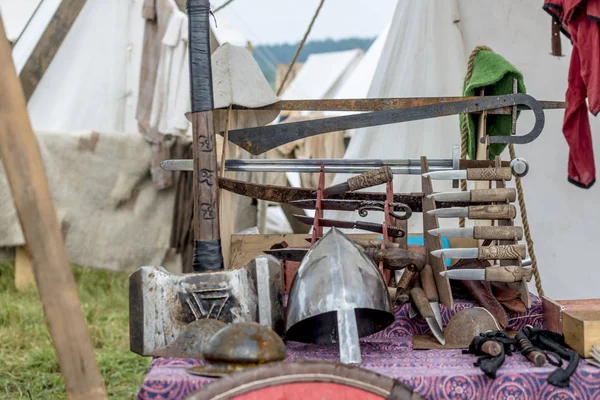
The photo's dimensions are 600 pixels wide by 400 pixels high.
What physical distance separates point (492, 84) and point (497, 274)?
90 centimetres

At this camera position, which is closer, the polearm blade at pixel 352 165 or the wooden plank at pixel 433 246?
the wooden plank at pixel 433 246

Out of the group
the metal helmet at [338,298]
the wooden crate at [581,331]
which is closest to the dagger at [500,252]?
the wooden crate at [581,331]

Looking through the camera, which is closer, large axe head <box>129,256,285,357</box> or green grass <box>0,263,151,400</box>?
large axe head <box>129,256,285,357</box>

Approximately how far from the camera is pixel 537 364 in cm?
159

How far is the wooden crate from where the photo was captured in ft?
5.44

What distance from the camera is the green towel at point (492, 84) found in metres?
2.47

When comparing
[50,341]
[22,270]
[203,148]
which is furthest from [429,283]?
[22,270]

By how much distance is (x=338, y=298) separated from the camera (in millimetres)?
1639

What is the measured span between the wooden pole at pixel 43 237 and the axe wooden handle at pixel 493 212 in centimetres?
111

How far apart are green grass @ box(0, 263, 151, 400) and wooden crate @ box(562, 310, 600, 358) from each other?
2043mm

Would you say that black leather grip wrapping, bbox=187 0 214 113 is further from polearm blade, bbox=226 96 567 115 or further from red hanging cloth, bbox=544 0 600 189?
red hanging cloth, bbox=544 0 600 189

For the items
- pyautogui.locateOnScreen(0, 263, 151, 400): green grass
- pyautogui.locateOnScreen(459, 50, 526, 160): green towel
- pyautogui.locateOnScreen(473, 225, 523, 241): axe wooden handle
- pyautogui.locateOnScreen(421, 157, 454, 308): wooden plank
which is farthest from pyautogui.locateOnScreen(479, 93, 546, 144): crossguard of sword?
pyautogui.locateOnScreen(0, 263, 151, 400): green grass

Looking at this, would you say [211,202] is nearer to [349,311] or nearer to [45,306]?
[349,311]

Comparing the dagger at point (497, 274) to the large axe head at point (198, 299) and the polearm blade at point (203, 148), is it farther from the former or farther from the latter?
the polearm blade at point (203, 148)
